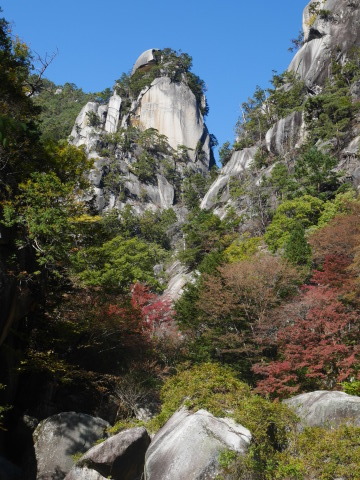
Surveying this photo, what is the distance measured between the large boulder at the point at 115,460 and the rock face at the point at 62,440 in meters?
1.62

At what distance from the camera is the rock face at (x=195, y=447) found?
262 inches

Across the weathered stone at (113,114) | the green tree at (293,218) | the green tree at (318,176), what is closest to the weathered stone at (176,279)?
the green tree at (293,218)

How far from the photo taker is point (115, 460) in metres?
9.05

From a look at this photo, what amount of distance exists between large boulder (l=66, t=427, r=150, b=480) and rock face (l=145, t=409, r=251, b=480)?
5.17ft

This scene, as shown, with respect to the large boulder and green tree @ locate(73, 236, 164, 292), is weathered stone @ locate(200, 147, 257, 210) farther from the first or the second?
the large boulder

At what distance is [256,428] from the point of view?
7625 millimetres

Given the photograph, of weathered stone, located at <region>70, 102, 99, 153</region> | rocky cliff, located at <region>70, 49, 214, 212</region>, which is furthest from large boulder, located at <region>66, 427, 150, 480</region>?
weathered stone, located at <region>70, 102, 99, 153</region>

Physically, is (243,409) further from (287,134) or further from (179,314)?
(287,134)

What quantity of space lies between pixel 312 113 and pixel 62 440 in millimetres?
39453

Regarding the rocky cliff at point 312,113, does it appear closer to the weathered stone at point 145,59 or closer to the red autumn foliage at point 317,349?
the red autumn foliage at point 317,349

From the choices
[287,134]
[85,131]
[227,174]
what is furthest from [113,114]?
[287,134]

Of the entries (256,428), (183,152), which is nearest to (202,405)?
(256,428)

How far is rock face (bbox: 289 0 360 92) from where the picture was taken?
47375mm

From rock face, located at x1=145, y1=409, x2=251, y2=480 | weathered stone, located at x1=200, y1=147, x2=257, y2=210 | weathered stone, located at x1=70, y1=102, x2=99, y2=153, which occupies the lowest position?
rock face, located at x1=145, y1=409, x2=251, y2=480
